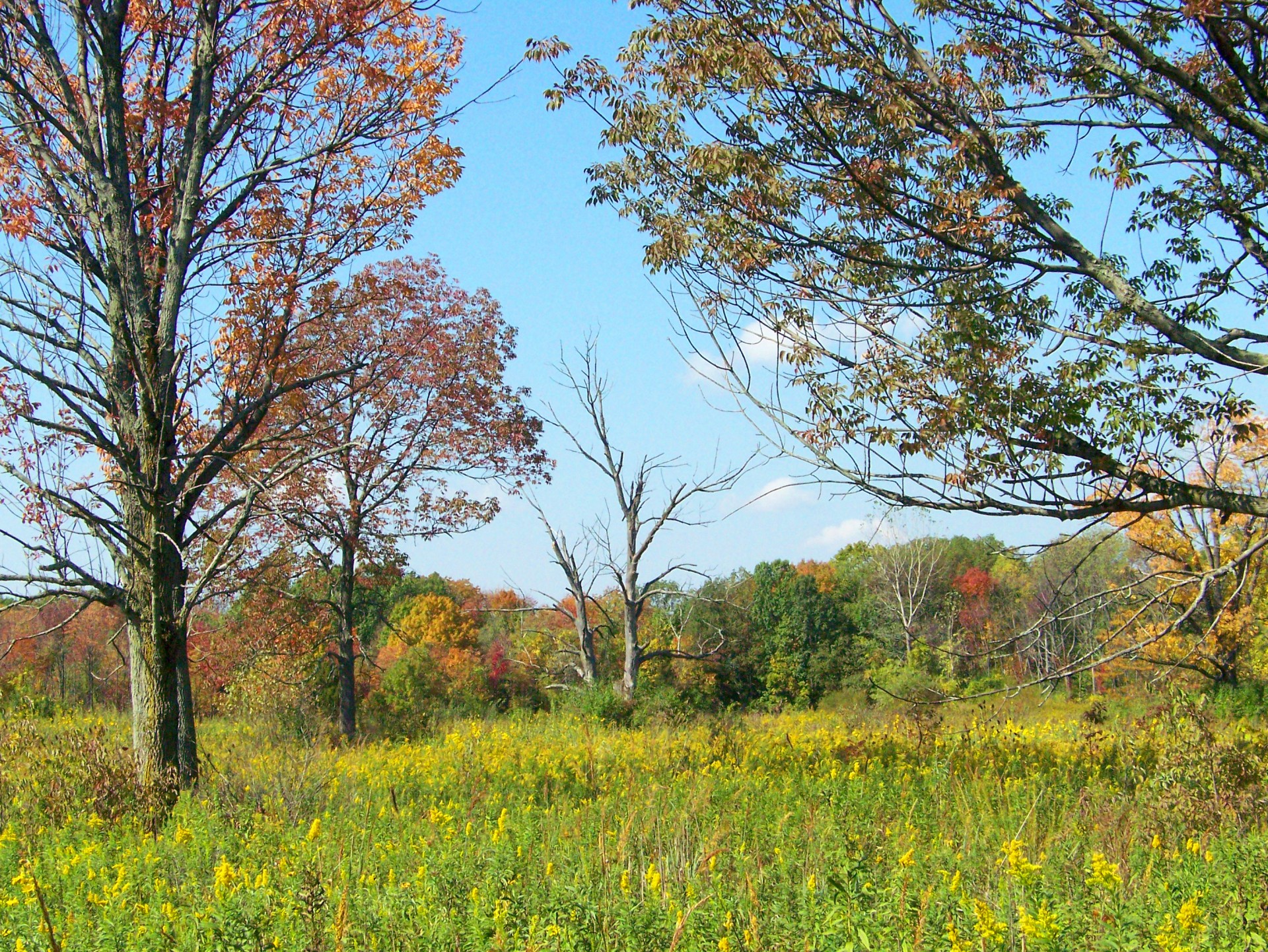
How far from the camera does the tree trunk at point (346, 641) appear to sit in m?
17.6

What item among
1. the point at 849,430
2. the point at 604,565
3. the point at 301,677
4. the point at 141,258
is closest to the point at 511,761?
the point at 849,430

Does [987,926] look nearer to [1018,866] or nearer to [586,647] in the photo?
[1018,866]

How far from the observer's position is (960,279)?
7254mm

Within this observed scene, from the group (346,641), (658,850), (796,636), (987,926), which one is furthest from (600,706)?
(796,636)

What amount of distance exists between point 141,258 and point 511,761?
18.9 feet

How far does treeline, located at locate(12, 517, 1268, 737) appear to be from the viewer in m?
13.5

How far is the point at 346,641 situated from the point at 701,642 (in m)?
13.5

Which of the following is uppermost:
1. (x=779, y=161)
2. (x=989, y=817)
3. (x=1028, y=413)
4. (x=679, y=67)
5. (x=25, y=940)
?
(x=679, y=67)

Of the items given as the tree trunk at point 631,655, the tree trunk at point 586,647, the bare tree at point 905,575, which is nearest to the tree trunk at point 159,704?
the tree trunk at point 586,647

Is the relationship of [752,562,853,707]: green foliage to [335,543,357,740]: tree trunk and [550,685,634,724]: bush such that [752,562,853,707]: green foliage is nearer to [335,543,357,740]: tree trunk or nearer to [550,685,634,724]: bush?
[550,685,634,724]: bush

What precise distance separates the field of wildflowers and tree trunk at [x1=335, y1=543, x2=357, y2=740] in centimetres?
770

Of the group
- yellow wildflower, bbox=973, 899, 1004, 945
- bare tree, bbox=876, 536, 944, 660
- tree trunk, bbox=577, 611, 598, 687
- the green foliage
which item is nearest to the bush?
tree trunk, bbox=577, 611, 598, 687

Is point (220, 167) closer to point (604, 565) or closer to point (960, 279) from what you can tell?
point (960, 279)

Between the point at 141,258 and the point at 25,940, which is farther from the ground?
the point at 141,258
